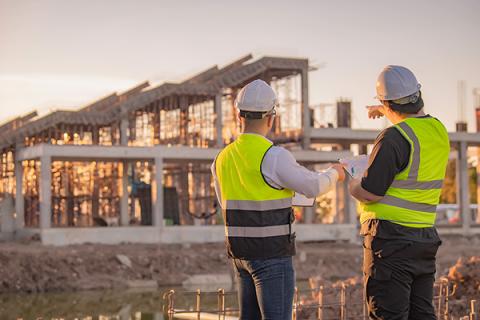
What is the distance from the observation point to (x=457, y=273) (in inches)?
531

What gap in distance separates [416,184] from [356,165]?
32 centimetres

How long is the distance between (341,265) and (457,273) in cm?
2070

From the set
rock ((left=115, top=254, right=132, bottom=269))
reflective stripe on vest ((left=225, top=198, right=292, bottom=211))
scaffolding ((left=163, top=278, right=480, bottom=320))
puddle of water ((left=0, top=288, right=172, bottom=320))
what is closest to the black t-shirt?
reflective stripe on vest ((left=225, top=198, right=292, bottom=211))

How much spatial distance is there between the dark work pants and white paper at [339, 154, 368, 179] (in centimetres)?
32

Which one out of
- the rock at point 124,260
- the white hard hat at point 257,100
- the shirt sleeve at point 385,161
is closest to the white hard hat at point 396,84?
the shirt sleeve at point 385,161

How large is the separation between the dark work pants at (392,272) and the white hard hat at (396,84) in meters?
0.72

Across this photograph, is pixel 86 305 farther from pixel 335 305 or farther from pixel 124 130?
pixel 124 130

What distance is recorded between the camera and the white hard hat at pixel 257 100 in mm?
5190

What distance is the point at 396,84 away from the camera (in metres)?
5.29

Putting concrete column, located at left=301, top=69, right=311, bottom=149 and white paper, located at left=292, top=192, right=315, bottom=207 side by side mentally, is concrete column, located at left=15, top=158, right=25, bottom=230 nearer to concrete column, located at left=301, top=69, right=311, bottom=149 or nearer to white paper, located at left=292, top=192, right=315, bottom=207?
concrete column, located at left=301, top=69, right=311, bottom=149

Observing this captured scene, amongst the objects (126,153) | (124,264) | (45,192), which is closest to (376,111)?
(124,264)

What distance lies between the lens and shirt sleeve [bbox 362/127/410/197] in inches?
199

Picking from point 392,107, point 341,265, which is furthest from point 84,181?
point 392,107

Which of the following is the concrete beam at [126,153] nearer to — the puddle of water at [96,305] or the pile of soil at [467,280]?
the puddle of water at [96,305]
